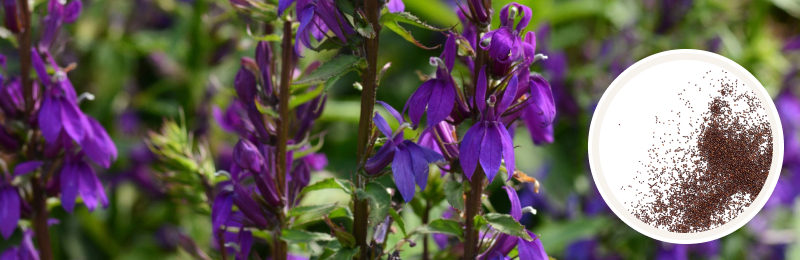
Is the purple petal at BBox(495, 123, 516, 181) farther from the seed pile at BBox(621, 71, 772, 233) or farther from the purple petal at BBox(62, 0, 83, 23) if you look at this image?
the purple petal at BBox(62, 0, 83, 23)

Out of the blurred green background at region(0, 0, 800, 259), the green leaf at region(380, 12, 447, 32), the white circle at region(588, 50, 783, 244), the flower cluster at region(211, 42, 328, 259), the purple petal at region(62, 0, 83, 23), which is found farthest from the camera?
the blurred green background at region(0, 0, 800, 259)

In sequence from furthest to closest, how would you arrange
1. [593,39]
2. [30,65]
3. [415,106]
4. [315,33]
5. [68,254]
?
1. [593,39]
2. [68,254]
3. [30,65]
4. [315,33]
5. [415,106]

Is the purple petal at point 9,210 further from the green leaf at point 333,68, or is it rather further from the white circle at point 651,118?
the white circle at point 651,118

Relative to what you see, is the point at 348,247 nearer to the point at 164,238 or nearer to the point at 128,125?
the point at 164,238

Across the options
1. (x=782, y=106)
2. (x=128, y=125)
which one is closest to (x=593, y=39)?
(x=782, y=106)

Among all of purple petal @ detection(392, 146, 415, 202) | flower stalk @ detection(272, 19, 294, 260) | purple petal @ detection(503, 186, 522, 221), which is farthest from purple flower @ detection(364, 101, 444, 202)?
flower stalk @ detection(272, 19, 294, 260)

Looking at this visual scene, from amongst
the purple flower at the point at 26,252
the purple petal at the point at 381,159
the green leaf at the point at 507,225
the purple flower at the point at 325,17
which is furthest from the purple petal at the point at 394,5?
the purple flower at the point at 26,252
